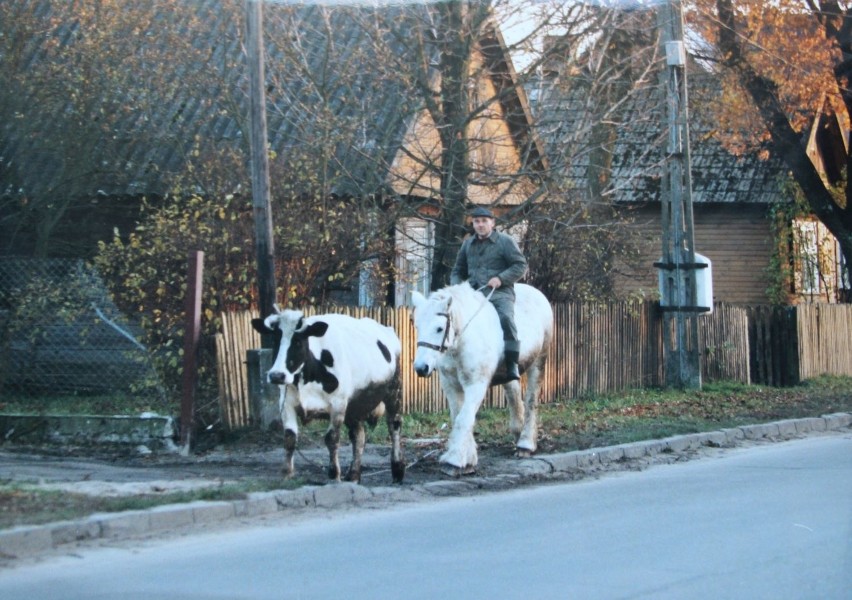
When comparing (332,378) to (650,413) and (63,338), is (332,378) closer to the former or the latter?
(63,338)

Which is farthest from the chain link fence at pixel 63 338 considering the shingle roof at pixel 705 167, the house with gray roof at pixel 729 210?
the house with gray roof at pixel 729 210

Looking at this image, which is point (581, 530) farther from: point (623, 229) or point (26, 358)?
point (623, 229)

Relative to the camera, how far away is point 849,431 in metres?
17.4

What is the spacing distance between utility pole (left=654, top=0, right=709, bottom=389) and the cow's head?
1081cm

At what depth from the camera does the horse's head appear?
11.4m

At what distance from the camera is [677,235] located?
20.2 m

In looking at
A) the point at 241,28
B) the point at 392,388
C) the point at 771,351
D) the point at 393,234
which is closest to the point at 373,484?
the point at 392,388

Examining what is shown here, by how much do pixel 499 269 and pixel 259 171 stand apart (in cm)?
288

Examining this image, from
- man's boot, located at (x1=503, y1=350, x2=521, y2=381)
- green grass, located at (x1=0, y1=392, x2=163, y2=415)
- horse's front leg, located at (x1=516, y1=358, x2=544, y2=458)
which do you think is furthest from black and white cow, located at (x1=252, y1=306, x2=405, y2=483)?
green grass, located at (x1=0, y1=392, x2=163, y2=415)

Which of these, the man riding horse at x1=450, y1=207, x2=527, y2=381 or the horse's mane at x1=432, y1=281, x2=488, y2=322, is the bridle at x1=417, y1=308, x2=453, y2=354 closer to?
the horse's mane at x1=432, y1=281, x2=488, y2=322

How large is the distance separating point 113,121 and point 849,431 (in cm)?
1211

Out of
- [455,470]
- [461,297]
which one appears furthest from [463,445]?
[461,297]

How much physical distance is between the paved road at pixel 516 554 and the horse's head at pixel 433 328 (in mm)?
1484

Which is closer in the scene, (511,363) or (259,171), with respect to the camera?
(511,363)
